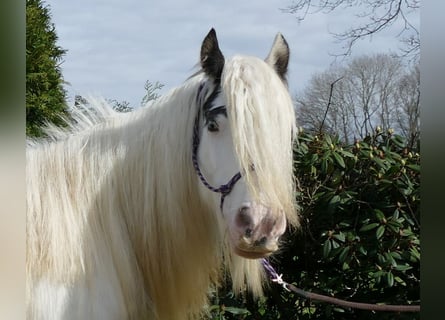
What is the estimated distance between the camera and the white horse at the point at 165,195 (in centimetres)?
184

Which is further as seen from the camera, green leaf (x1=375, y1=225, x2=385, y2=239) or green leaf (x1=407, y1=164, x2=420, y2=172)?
green leaf (x1=407, y1=164, x2=420, y2=172)

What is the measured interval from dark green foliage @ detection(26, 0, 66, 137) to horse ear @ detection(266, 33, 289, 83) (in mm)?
1535

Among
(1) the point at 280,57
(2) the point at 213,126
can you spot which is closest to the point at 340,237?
(1) the point at 280,57

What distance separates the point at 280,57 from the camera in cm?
222

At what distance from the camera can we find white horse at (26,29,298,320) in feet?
6.03

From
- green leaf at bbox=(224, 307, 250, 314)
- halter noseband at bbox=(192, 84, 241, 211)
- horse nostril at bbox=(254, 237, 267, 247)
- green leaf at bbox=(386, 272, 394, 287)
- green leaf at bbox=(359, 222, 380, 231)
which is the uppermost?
halter noseband at bbox=(192, 84, 241, 211)

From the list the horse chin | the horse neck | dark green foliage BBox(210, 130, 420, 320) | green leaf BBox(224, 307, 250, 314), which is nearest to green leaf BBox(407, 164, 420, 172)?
dark green foliage BBox(210, 130, 420, 320)

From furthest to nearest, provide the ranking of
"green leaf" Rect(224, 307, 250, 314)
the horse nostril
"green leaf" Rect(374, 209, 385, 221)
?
"green leaf" Rect(224, 307, 250, 314) < "green leaf" Rect(374, 209, 385, 221) < the horse nostril

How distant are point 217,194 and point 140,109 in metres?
0.58

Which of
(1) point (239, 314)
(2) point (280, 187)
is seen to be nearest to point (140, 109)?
(2) point (280, 187)

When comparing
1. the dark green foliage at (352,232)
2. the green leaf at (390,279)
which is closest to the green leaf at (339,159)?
the dark green foliage at (352,232)

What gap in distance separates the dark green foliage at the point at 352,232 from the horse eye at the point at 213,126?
1432mm

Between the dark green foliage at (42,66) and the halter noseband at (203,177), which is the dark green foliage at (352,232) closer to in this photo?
the halter noseband at (203,177)

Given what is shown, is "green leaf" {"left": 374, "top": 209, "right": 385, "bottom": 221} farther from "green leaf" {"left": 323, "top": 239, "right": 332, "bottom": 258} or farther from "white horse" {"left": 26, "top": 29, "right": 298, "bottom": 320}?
"white horse" {"left": 26, "top": 29, "right": 298, "bottom": 320}
